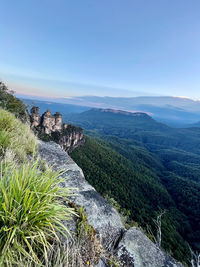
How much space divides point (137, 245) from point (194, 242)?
6822cm

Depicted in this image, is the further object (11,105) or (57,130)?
(57,130)

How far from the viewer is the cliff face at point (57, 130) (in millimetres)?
56100

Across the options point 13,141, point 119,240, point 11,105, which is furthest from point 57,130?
point 119,240

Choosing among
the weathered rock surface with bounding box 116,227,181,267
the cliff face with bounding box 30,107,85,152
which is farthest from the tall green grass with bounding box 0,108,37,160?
the cliff face with bounding box 30,107,85,152

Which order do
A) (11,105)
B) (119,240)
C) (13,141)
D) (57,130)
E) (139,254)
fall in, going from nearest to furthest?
(139,254) < (119,240) < (13,141) < (11,105) < (57,130)

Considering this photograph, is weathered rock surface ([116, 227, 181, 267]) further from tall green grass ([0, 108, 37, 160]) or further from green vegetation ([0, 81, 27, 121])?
green vegetation ([0, 81, 27, 121])

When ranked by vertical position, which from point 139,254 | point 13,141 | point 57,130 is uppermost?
point 13,141

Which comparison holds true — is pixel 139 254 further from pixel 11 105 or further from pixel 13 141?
pixel 11 105

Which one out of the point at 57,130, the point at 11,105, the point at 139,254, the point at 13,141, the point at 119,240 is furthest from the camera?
the point at 57,130

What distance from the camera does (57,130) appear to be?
66.2 m

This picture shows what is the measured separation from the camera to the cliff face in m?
56.1

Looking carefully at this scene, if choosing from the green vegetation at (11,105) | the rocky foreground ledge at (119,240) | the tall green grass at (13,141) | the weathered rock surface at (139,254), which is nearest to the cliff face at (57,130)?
the green vegetation at (11,105)

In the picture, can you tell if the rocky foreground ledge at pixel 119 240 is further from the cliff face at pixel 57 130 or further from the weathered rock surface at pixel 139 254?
the cliff face at pixel 57 130

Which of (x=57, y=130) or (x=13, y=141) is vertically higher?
(x=13, y=141)
